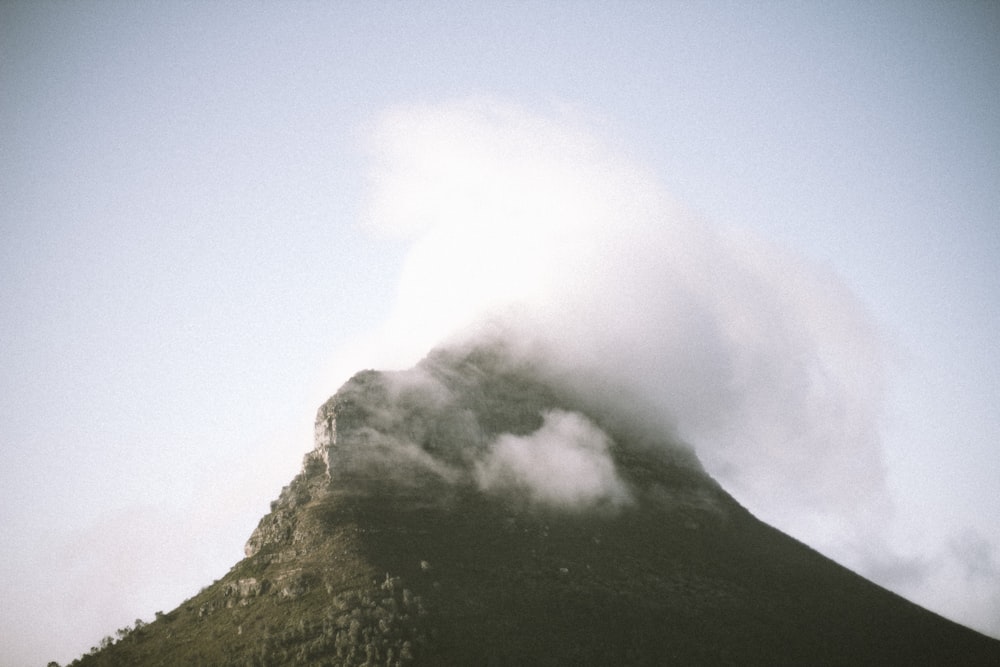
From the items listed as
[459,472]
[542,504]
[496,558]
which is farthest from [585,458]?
[496,558]

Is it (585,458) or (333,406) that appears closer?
(333,406)

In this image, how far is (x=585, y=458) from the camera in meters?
154

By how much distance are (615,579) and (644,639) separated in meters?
14.4

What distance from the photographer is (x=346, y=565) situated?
106 metres

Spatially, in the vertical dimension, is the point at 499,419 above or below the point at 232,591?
above

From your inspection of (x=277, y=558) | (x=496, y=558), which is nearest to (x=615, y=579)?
(x=496, y=558)

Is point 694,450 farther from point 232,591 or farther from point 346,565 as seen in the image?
point 232,591

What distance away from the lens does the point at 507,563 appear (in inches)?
4665

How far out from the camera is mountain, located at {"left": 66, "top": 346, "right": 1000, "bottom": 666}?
9906 centimetres

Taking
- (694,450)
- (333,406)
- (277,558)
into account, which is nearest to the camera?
(277,558)

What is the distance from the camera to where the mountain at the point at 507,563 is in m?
99.1

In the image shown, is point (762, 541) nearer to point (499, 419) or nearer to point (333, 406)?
point (499, 419)

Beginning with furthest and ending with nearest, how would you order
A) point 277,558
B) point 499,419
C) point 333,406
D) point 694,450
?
point 694,450, point 499,419, point 333,406, point 277,558

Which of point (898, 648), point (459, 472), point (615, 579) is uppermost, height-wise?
point (459, 472)
